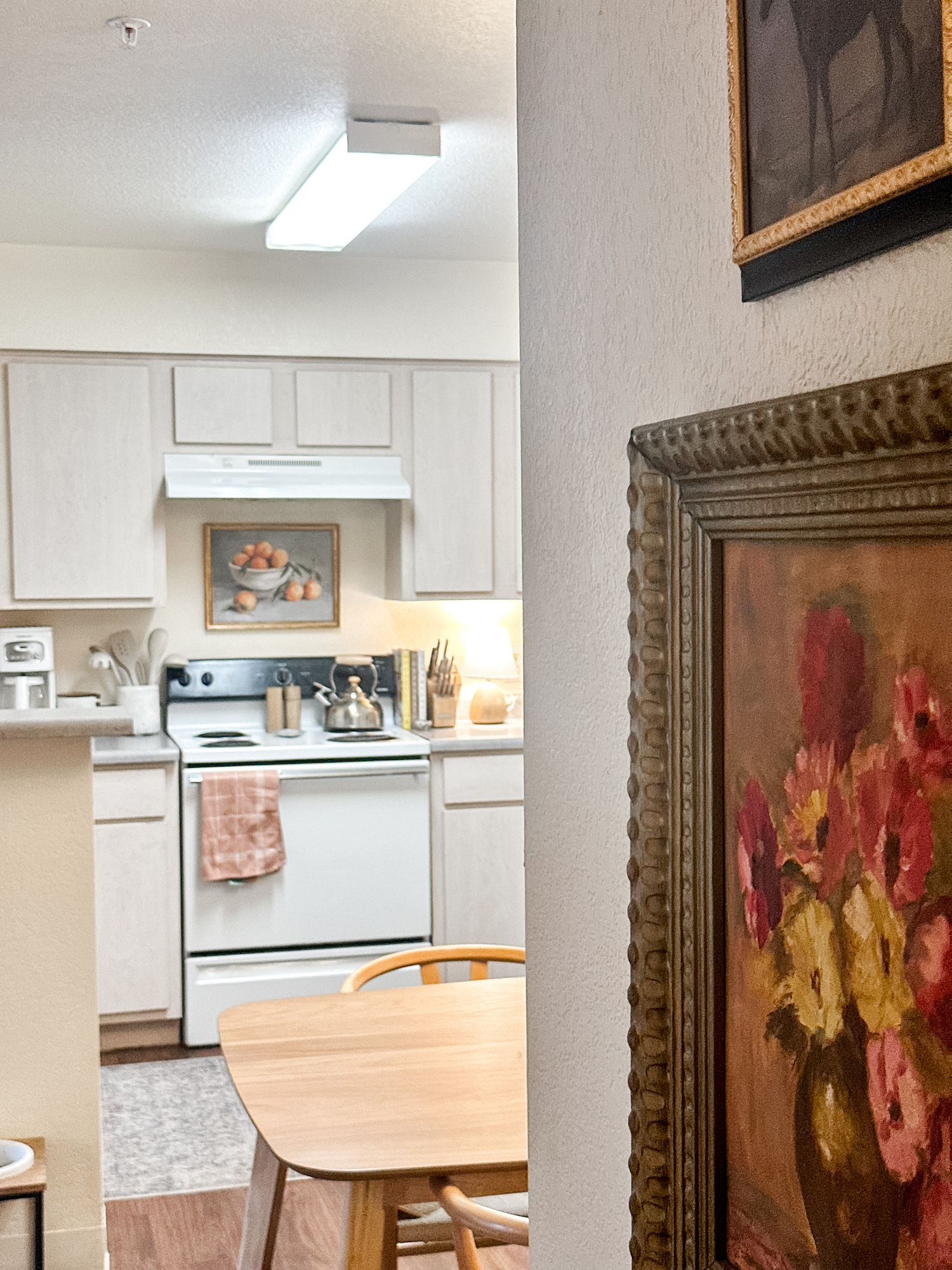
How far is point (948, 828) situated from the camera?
60 cm

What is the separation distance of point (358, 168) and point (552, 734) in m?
2.66

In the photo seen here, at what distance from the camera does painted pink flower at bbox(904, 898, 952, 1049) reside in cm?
60

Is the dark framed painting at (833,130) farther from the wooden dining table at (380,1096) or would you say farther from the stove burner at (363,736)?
the stove burner at (363,736)

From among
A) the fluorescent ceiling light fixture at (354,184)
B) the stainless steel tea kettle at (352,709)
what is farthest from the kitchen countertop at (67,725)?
the stainless steel tea kettle at (352,709)

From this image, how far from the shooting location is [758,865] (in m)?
0.78

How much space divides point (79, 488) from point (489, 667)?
1.62 metres

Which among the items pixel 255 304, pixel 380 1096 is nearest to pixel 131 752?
pixel 255 304

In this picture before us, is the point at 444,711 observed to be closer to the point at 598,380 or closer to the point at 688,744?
the point at 598,380

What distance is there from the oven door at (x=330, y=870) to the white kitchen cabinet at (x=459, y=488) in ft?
2.39

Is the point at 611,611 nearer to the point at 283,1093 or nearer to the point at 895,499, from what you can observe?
the point at 895,499

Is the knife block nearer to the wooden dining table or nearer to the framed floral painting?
the wooden dining table

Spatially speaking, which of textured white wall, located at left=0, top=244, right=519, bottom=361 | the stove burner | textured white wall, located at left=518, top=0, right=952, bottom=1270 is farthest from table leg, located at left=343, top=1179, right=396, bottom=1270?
textured white wall, located at left=0, top=244, right=519, bottom=361

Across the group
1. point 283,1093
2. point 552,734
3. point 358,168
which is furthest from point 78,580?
point 552,734

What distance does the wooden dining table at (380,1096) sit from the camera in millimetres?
1725
